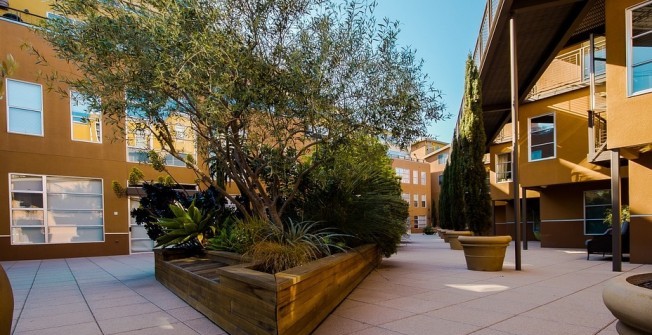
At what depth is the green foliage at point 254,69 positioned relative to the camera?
4.44 meters

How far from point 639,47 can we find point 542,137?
700 cm

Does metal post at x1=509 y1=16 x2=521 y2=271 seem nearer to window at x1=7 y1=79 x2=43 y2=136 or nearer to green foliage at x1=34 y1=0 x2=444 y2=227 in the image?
green foliage at x1=34 y1=0 x2=444 y2=227

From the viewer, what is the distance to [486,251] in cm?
714

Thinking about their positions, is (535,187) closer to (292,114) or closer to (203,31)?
(292,114)

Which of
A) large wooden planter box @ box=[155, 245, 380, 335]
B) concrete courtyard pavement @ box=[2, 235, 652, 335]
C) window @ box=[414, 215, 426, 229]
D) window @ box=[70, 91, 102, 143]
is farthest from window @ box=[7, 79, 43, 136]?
window @ box=[414, 215, 426, 229]

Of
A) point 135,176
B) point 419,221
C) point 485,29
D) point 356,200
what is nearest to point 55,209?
point 135,176

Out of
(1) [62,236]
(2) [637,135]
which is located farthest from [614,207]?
(1) [62,236]

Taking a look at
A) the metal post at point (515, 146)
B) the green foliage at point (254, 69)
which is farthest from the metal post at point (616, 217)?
the green foliage at point (254, 69)

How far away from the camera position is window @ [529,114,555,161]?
1392cm

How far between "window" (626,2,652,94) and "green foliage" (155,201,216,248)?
9.15 meters

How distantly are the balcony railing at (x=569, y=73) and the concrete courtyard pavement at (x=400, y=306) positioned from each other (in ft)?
27.7

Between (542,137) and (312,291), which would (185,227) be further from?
(542,137)

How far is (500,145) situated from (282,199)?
1501 centimetres

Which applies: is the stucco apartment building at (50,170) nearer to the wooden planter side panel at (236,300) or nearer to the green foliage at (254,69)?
the green foliage at (254,69)
